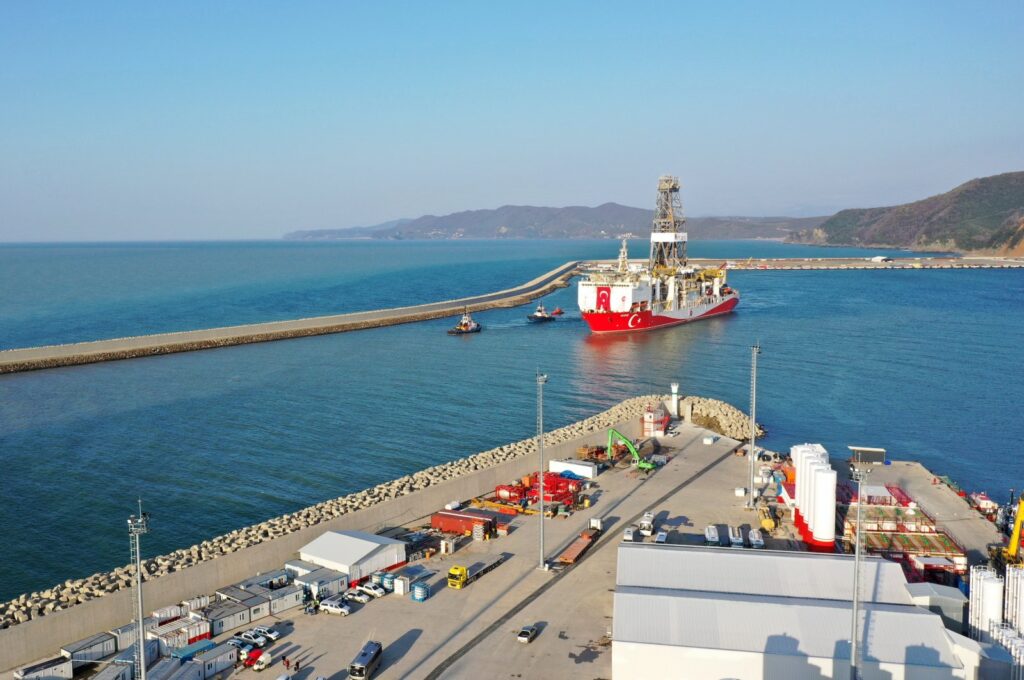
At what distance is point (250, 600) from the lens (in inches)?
667

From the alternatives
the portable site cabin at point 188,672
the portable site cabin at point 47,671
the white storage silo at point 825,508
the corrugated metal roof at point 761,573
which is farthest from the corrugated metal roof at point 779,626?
the portable site cabin at point 47,671

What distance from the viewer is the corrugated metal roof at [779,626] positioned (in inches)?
539

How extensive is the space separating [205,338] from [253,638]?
47.3 metres

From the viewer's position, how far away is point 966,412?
39.1 metres

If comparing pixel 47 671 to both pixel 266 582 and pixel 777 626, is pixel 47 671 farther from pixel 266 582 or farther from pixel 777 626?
pixel 777 626

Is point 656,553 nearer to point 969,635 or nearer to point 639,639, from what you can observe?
point 639,639

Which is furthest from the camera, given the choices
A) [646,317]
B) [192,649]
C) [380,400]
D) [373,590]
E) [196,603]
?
[646,317]

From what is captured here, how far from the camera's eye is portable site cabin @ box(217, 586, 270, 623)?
16.6 m

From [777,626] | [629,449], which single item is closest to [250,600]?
[777,626]

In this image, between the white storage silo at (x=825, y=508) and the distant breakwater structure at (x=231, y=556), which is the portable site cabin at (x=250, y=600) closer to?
the distant breakwater structure at (x=231, y=556)

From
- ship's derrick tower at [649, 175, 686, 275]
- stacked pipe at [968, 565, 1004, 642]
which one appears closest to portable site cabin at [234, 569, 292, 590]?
stacked pipe at [968, 565, 1004, 642]

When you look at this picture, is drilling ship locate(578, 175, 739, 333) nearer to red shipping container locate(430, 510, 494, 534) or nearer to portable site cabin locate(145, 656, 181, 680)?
red shipping container locate(430, 510, 494, 534)

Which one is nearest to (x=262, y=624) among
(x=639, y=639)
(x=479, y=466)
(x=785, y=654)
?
(x=639, y=639)

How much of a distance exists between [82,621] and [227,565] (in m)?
3.14
